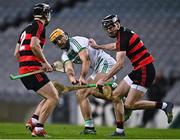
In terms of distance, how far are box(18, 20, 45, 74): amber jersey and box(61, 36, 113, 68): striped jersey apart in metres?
0.78

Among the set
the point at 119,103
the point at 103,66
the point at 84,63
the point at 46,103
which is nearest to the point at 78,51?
the point at 84,63

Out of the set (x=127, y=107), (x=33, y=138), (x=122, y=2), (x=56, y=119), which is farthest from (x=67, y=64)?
(x=122, y=2)

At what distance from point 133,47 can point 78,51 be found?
81 centimetres

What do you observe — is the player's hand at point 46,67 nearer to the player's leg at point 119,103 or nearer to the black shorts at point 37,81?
the black shorts at point 37,81

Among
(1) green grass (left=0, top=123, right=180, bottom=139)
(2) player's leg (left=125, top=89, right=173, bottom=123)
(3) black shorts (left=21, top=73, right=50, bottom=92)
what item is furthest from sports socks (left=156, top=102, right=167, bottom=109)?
(3) black shorts (left=21, top=73, right=50, bottom=92)

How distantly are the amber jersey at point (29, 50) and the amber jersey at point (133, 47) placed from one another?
98 cm

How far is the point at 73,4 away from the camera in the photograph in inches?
617

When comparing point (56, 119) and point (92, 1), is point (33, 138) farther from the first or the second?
point (92, 1)

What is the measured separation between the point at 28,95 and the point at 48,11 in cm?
548

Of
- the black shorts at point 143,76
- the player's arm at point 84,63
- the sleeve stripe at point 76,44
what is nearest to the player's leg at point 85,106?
the player's arm at point 84,63

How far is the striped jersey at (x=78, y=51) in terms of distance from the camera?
8820mm

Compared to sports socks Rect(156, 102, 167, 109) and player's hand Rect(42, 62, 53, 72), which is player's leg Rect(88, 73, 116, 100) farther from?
player's hand Rect(42, 62, 53, 72)

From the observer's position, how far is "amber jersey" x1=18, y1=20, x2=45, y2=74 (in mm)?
8062

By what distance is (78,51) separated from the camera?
28.9 ft
